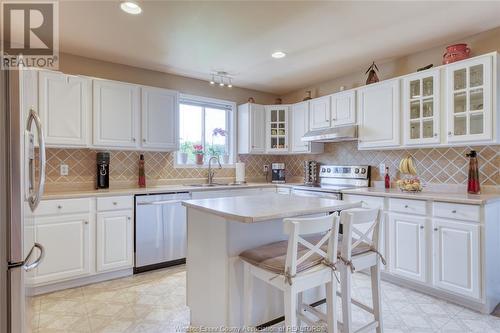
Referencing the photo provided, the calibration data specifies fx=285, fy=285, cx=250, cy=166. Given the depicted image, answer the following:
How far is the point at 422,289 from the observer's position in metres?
2.67

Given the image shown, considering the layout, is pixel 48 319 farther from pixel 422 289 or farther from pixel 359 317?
pixel 422 289

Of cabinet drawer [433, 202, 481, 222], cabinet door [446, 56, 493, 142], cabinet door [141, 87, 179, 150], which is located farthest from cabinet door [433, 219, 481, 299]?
cabinet door [141, 87, 179, 150]

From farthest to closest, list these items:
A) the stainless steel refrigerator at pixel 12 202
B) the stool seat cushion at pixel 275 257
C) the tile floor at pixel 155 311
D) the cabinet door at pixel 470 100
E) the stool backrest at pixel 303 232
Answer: the cabinet door at pixel 470 100
the tile floor at pixel 155 311
the stool seat cushion at pixel 275 257
the stool backrest at pixel 303 232
the stainless steel refrigerator at pixel 12 202

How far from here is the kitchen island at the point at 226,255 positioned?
1791mm

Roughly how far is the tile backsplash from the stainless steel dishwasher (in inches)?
24.4

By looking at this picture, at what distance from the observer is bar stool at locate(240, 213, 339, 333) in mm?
1442

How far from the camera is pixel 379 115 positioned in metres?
3.26

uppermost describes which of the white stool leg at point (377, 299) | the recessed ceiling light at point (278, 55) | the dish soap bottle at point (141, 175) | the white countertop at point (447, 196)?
the recessed ceiling light at point (278, 55)

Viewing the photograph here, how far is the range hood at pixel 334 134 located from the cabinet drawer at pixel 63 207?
2.79m

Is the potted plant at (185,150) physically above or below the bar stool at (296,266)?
above

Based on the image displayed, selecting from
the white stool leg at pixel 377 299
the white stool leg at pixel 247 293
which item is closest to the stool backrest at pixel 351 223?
the white stool leg at pixel 377 299

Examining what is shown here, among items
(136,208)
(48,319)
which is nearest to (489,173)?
(136,208)

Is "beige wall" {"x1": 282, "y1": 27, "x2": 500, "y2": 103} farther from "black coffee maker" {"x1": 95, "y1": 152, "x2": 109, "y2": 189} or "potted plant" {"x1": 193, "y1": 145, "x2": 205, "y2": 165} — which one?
"black coffee maker" {"x1": 95, "y1": 152, "x2": 109, "y2": 189}

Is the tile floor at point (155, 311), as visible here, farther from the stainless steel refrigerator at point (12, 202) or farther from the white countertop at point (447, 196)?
the stainless steel refrigerator at point (12, 202)
